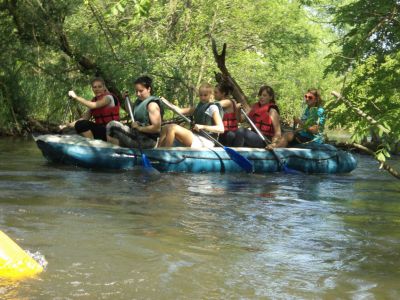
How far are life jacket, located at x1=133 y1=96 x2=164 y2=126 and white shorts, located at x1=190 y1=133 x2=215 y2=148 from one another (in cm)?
68

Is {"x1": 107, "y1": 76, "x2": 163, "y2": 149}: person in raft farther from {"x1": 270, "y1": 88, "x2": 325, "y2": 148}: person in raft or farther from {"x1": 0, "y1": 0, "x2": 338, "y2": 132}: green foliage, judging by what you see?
{"x1": 270, "y1": 88, "x2": 325, "y2": 148}: person in raft

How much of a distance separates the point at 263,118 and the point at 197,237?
4.94 meters

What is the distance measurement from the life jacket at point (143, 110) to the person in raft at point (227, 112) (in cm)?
94

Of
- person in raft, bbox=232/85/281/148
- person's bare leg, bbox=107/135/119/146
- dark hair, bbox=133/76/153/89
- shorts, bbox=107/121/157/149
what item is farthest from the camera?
person in raft, bbox=232/85/281/148

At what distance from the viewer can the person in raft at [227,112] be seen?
29.3 ft

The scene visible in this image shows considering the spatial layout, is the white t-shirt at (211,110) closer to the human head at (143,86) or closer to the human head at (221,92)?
the human head at (221,92)

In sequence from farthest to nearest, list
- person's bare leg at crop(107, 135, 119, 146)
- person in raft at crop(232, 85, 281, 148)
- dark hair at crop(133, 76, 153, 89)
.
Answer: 1. person in raft at crop(232, 85, 281, 148)
2. person's bare leg at crop(107, 135, 119, 146)
3. dark hair at crop(133, 76, 153, 89)

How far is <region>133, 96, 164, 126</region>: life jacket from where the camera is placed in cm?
825

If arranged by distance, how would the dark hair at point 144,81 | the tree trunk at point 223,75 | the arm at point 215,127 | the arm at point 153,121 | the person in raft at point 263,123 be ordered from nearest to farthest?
the arm at point 153,121
the dark hair at point 144,81
the arm at point 215,127
the person in raft at point 263,123
the tree trunk at point 223,75

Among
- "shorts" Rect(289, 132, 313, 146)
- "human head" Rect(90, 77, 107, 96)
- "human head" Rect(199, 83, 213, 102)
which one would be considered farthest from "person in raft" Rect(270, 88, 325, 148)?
"human head" Rect(90, 77, 107, 96)

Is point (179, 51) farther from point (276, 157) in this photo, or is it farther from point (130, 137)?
point (130, 137)

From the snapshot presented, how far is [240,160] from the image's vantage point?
8664mm

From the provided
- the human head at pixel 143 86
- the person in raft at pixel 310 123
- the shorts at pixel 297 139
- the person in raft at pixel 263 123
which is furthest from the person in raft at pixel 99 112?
the shorts at pixel 297 139

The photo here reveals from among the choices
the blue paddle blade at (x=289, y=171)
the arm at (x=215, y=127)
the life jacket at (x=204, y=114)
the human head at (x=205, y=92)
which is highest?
the human head at (x=205, y=92)
